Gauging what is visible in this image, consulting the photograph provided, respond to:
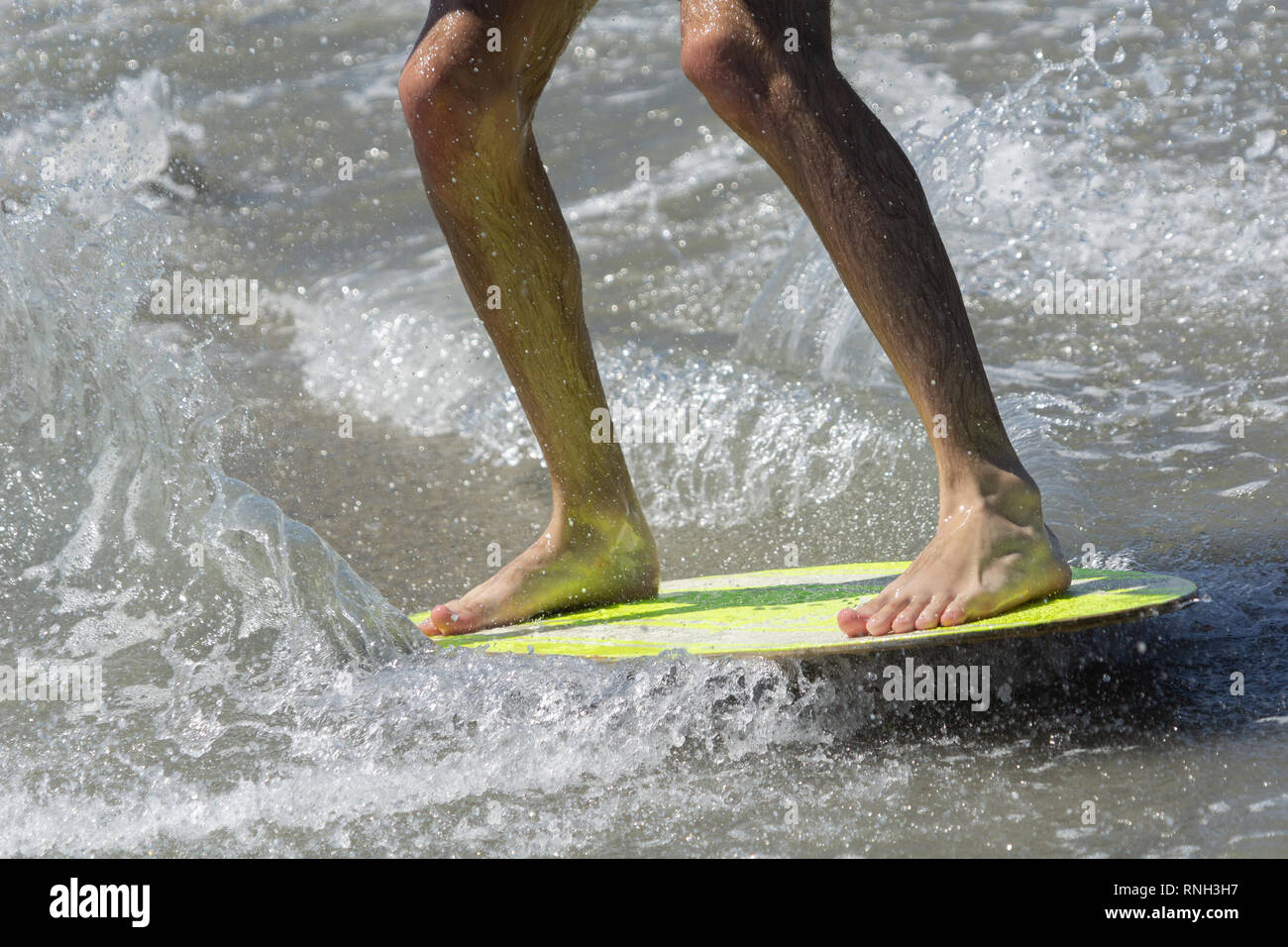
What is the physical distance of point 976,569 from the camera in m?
1.83

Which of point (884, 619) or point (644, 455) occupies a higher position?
point (644, 455)

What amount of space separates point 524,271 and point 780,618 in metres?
0.67

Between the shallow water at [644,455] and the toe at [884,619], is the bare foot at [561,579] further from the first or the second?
the toe at [884,619]

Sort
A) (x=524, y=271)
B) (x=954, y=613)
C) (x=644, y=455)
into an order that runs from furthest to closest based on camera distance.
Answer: (x=644, y=455), (x=524, y=271), (x=954, y=613)

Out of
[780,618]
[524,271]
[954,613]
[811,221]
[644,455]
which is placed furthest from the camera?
[644,455]

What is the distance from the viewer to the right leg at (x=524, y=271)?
6.81ft

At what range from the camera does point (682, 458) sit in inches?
121

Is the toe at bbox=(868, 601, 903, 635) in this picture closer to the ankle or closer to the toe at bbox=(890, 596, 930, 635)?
the toe at bbox=(890, 596, 930, 635)

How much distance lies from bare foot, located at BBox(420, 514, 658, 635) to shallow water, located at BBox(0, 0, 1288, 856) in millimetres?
247

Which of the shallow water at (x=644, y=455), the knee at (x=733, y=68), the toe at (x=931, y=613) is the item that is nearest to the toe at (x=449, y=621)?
the shallow water at (x=644, y=455)

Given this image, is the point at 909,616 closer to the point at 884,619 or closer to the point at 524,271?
the point at 884,619

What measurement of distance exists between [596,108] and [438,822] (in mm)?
4515

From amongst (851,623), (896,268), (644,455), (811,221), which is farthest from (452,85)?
(644,455)

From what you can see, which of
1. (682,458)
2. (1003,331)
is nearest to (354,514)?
(682,458)
